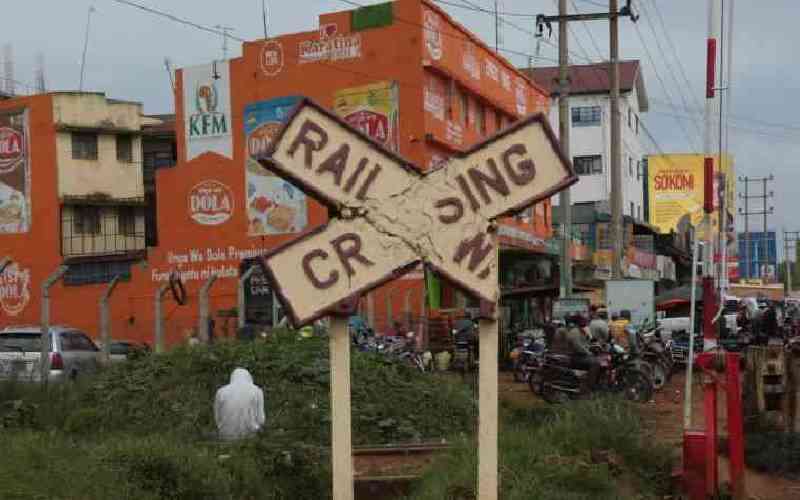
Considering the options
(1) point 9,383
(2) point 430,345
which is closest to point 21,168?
(2) point 430,345

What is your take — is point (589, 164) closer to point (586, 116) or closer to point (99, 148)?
point (586, 116)

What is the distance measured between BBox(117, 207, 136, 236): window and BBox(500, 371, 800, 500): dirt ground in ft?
66.6

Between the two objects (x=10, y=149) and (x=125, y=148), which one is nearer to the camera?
(x=10, y=149)

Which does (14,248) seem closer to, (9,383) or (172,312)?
(172,312)

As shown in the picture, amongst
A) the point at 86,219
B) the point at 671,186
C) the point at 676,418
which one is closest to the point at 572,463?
the point at 676,418

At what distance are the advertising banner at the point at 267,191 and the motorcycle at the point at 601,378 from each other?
16.5m

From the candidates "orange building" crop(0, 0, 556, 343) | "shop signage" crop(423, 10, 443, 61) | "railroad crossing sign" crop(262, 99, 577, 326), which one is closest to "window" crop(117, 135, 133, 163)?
"orange building" crop(0, 0, 556, 343)

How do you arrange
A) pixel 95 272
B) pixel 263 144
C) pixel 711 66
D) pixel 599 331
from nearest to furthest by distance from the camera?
pixel 711 66
pixel 599 331
pixel 263 144
pixel 95 272

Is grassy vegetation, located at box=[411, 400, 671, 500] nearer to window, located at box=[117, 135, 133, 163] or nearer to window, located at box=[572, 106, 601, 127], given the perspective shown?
window, located at box=[117, 135, 133, 163]

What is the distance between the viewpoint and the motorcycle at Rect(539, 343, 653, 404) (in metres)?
17.5

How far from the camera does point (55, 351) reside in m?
20.7

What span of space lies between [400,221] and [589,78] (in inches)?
2375

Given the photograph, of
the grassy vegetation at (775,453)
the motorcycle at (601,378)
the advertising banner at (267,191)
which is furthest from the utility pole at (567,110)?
the grassy vegetation at (775,453)

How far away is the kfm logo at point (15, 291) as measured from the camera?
124 feet
